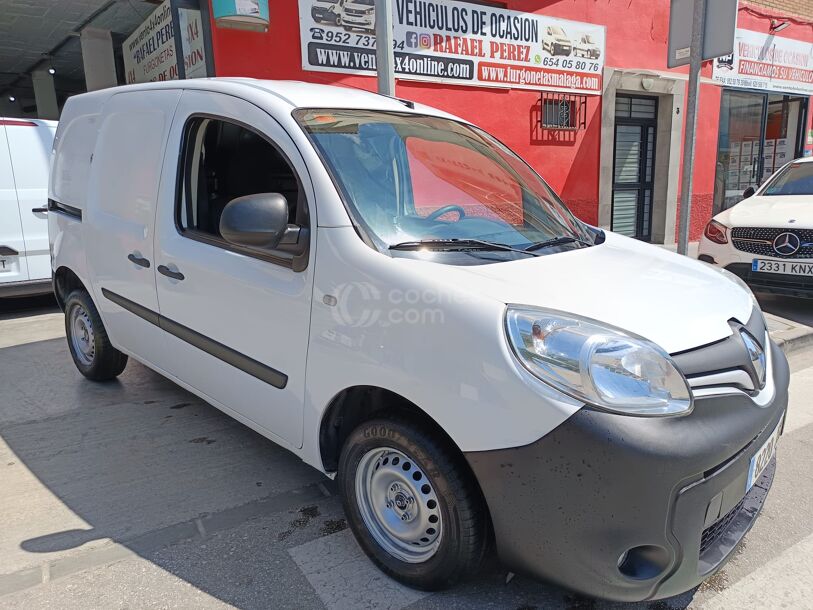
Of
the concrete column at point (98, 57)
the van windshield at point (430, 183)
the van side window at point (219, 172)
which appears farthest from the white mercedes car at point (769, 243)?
the concrete column at point (98, 57)

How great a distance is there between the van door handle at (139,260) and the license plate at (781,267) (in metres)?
5.45

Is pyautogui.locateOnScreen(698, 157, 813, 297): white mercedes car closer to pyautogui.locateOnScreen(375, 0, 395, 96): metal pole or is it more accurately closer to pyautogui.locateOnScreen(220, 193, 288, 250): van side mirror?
pyautogui.locateOnScreen(375, 0, 395, 96): metal pole

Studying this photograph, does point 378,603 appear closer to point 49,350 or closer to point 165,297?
point 165,297

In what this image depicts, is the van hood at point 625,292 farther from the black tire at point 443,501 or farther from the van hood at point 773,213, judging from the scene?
the van hood at point 773,213

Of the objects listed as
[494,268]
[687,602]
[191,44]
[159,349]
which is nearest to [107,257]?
[159,349]

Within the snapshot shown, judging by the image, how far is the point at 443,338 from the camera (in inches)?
73.8

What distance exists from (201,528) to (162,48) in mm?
7451

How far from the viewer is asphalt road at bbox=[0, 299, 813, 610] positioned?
2.18 m

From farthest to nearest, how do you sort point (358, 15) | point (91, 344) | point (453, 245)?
point (358, 15), point (91, 344), point (453, 245)

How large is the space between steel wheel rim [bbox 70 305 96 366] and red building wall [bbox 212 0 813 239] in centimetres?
354

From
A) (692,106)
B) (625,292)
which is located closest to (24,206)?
(625,292)

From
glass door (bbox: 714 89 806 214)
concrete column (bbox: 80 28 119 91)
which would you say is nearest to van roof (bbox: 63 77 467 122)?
concrete column (bbox: 80 28 119 91)

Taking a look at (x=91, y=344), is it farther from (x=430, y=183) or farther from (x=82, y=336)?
(x=430, y=183)

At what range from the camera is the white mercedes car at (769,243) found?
5570mm
